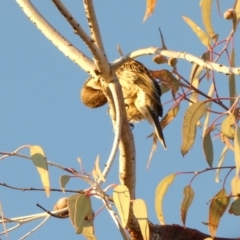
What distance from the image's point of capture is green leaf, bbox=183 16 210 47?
102 inches

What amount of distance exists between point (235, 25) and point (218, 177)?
0.66 metres

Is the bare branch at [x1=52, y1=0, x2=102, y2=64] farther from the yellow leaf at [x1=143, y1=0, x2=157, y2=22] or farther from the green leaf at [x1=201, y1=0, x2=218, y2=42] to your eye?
the green leaf at [x1=201, y1=0, x2=218, y2=42]

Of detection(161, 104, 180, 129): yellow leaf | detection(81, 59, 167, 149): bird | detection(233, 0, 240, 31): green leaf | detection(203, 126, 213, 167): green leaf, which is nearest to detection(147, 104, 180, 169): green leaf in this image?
detection(161, 104, 180, 129): yellow leaf

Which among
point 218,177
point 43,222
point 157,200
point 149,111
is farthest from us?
point 149,111

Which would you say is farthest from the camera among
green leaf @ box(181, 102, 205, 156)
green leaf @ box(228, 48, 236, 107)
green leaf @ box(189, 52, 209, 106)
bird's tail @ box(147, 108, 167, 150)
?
bird's tail @ box(147, 108, 167, 150)

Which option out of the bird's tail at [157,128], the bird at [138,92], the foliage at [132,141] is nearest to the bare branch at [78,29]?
the foliage at [132,141]

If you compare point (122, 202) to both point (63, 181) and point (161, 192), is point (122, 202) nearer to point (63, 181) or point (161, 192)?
point (63, 181)

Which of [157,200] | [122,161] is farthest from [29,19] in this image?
[157,200]

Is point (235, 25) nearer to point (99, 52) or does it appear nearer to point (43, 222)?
point (99, 52)

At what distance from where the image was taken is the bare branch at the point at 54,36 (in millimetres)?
2389

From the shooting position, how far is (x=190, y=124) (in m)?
2.43

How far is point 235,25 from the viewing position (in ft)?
7.88

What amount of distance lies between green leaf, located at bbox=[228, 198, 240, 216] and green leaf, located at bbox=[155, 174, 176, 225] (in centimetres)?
22

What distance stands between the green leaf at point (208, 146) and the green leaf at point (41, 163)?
0.52 meters
